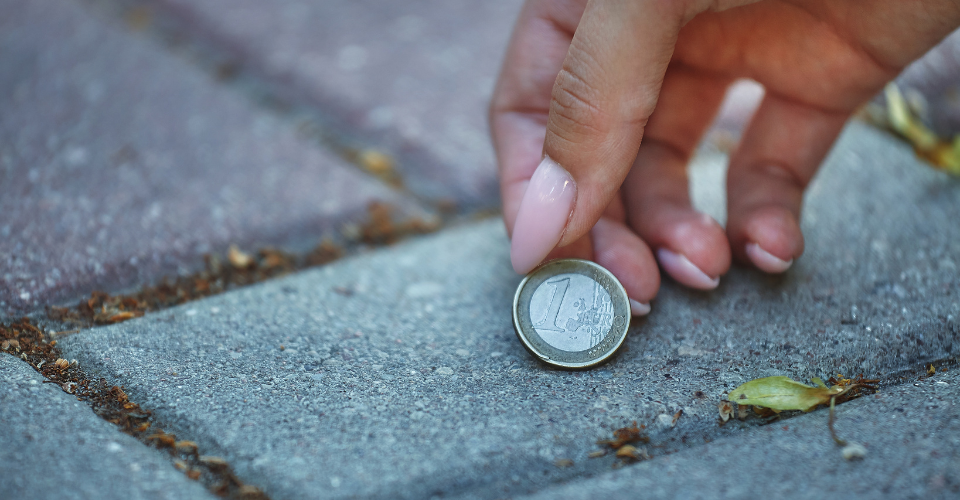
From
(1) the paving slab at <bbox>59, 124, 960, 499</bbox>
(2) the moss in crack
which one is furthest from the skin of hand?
(2) the moss in crack

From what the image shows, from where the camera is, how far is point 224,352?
3.65 ft

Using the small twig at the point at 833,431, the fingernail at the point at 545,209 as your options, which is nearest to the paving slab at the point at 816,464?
the small twig at the point at 833,431

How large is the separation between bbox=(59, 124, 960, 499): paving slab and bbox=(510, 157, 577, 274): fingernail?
19cm

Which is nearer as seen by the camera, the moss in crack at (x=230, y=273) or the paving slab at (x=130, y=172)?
the moss in crack at (x=230, y=273)

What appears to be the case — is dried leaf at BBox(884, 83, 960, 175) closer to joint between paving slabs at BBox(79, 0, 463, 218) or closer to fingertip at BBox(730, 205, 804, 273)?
fingertip at BBox(730, 205, 804, 273)

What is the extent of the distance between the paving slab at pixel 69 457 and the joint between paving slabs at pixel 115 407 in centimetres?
2

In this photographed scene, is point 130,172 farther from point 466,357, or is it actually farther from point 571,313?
point 571,313

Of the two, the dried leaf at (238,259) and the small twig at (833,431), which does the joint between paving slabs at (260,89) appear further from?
the small twig at (833,431)

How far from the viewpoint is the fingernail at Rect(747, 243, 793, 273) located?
1.24m

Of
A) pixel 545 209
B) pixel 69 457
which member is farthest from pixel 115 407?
pixel 545 209

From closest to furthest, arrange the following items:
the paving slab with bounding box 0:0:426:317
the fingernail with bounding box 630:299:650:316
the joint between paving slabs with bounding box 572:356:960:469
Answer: the joint between paving slabs with bounding box 572:356:960:469, the fingernail with bounding box 630:299:650:316, the paving slab with bounding box 0:0:426:317

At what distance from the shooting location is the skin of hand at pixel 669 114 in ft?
3.37

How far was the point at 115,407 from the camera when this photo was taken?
0.99 m

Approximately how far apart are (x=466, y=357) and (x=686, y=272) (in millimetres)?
414
